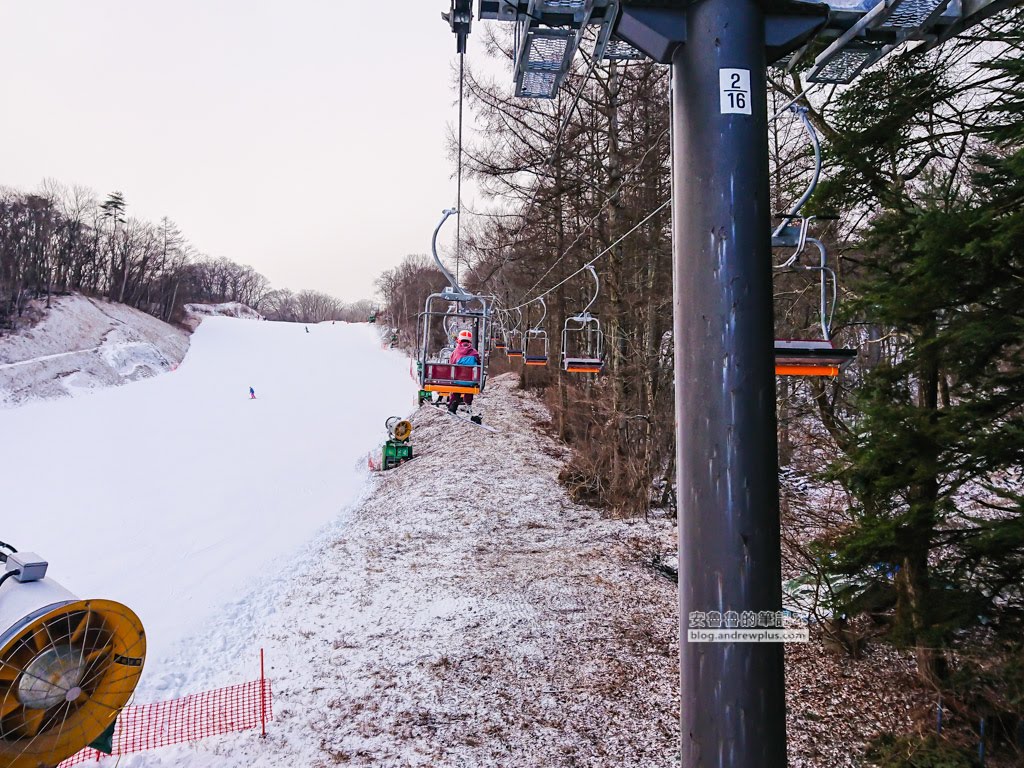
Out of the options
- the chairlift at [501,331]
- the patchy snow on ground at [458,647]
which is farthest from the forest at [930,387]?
the chairlift at [501,331]

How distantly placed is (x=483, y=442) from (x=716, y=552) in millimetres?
19286

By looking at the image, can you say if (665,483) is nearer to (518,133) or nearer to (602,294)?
(602,294)

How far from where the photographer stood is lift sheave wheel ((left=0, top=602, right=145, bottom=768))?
9.11 ft

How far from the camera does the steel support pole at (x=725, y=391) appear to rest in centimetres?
146

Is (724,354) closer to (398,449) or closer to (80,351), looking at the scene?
(398,449)

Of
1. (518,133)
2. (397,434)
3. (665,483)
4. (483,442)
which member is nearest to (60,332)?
(397,434)

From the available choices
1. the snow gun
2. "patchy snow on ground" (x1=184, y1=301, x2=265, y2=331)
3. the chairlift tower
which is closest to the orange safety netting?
the chairlift tower

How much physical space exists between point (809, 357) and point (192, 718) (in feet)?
24.8

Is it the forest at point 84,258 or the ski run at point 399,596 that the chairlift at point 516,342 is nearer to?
the ski run at point 399,596

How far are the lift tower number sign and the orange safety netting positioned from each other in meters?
7.24

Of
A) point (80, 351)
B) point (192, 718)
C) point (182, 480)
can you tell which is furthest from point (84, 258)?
point (192, 718)

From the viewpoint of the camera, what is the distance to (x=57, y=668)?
2.94m

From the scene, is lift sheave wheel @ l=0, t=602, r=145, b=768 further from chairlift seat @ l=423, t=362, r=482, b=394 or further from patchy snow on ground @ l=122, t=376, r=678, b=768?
chairlift seat @ l=423, t=362, r=482, b=394

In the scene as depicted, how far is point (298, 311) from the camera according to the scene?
4798 inches
